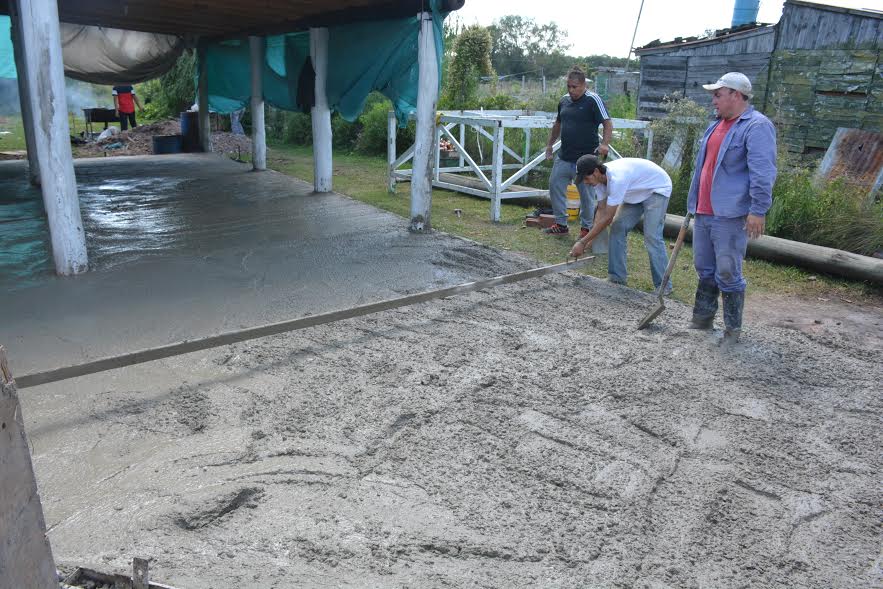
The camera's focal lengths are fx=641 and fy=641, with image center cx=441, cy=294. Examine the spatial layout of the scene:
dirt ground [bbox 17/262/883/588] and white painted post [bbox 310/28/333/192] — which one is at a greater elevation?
white painted post [bbox 310/28/333/192]

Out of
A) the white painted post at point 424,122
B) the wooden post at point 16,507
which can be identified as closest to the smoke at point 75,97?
the white painted post at point 424,122

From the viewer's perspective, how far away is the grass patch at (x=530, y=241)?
5.68 metres

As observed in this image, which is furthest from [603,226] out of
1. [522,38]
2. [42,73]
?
[522,38]

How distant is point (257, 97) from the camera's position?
11273 mm

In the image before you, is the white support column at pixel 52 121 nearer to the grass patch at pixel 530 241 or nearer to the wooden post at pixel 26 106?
the grass patch at pixel 530 241


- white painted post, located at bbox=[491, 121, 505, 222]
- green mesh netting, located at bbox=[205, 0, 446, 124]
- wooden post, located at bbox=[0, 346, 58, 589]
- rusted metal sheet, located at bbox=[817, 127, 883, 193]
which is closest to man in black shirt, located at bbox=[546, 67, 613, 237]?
white painted post, located at bbox=[491, 121, 505, 222]

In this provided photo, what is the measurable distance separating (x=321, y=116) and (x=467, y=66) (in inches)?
225

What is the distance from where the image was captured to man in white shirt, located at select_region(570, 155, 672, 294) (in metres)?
4.93

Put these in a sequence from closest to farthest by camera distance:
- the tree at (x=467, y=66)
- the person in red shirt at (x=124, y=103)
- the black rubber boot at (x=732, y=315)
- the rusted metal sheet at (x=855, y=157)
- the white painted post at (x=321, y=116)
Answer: the black rubber boot at (x=732, y=315) → the rusted metal sheet at (x=855, y=157) → the white painted post at (x=321, y=116) → the tree at (x=467, y=66) → the person in red shirt at (x=124, y=103)

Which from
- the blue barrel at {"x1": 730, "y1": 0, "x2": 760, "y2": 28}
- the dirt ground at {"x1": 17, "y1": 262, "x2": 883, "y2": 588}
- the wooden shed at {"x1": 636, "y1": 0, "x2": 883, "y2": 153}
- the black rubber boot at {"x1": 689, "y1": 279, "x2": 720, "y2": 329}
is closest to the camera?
the dirt ground at {"x1": 17, "y1": 262, "x2": 883, "y2": 588}

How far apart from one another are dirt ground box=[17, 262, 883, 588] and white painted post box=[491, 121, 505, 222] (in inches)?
149

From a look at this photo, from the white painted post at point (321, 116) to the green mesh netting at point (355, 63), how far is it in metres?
0.11

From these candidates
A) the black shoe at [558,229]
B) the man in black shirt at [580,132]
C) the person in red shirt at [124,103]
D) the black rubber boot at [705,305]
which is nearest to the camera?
the black rubber boot at [705,305]

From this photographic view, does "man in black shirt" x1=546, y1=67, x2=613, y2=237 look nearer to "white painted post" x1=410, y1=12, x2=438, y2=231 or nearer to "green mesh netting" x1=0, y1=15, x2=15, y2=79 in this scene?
"white painted post" x1=410, y1=12, x2=438, y2=231
